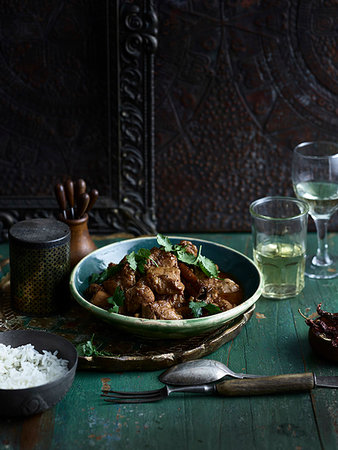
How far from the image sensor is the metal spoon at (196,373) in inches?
56.5

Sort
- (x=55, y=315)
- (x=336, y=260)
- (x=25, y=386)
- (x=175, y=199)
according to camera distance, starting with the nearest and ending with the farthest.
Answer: (x=25, y=386), (x=55, y=315), (x=336, y=260), (x=175, y=199)

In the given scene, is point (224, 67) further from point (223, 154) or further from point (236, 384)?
point (236, 384)

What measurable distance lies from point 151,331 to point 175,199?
1064 millimetres

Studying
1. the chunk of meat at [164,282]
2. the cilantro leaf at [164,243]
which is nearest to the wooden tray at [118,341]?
the chunk of meat at [164,282]

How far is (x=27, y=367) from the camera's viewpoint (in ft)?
4.51

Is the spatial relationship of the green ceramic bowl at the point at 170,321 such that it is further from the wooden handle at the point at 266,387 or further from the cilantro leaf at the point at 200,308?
the wooden handle at the point at 266,387

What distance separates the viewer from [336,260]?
7.14 ft

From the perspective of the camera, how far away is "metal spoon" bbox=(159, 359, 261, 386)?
1435mm

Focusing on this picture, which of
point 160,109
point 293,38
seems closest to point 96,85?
point 160,109

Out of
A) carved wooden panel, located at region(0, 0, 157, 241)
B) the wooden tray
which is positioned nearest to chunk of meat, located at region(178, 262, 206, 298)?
the wooden tray

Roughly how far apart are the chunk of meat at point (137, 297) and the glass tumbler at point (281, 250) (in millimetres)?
462

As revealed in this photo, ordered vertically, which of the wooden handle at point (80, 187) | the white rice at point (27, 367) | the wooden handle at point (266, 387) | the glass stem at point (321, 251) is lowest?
the wooden handle at point (266, 387)

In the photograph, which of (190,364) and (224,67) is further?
(224,67)

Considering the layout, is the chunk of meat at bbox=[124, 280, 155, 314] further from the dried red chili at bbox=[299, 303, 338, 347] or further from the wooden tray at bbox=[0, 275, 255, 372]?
the dried red chili at bbox=[299, 303, 338, 347]
